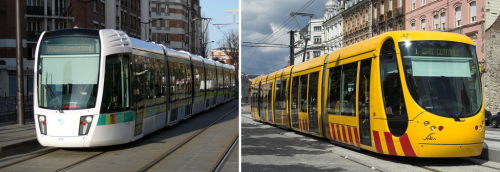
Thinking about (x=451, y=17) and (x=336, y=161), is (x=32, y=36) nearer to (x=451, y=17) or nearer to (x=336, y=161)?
(x=451, y=17)

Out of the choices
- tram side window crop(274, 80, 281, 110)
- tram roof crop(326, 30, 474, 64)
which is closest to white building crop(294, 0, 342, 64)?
tram side window crop(274, 80, 281, 110)

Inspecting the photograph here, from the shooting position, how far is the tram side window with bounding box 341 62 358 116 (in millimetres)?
10883

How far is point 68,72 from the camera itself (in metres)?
10.3

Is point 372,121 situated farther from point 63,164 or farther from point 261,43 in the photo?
point 261,43

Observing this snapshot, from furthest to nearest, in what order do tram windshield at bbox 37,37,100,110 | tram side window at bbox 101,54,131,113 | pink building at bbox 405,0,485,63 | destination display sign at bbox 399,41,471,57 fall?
pink building at bbox 405,0,485,63, tram side window at bbox 101,54,131,113, tram windshield at bbox 37,37,100,110, destination display sign at bbox 399,41,471,57

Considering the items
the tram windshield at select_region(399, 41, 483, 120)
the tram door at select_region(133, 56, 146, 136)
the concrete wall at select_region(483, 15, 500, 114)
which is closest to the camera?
the tram windshield at select_region(399, 41, 483, 120)

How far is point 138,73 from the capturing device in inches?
475

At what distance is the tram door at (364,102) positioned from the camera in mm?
10124

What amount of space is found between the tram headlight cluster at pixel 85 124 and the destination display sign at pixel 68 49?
4.87ft

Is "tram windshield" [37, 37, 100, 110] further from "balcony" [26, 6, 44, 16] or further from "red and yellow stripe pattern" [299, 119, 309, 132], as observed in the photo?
"balcony" [26, 6, 44, 16]

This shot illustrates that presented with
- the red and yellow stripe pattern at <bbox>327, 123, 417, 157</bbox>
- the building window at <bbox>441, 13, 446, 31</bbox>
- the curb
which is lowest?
the curb

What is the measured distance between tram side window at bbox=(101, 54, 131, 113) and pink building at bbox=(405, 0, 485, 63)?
2706 cm

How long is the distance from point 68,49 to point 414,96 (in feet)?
24.4

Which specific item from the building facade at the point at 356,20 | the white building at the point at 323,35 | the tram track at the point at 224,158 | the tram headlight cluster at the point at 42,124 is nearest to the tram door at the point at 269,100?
the white building at the point at 323,35
